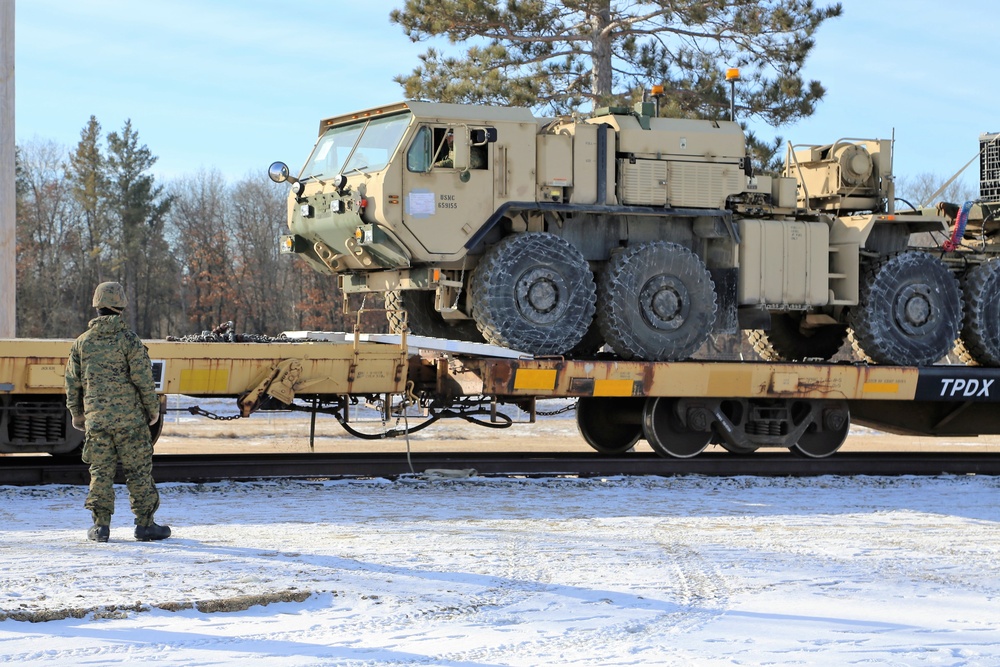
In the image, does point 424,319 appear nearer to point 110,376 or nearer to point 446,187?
point 446,187

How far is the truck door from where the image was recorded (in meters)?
12.1

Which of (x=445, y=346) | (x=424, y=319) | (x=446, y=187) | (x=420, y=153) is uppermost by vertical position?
(x=420, y=153)

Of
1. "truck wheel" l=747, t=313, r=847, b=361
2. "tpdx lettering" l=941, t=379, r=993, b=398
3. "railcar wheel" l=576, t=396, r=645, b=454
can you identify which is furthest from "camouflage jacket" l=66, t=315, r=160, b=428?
"truck wheel" l=747, t=313, r=847, b=361

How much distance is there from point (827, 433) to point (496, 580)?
26.5 feet

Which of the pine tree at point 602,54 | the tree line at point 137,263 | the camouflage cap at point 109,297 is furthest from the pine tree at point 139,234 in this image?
the camouflage cap at point 109,297

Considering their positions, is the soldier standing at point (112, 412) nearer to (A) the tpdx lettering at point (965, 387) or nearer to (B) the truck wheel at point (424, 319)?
(B) the truck wheel at point (424, 319)

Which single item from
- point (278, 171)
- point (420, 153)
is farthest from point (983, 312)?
point (278, 171)

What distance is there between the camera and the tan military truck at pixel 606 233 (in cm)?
1227

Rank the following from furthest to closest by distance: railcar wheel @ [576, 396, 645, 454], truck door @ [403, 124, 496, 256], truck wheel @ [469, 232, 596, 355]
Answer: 1. railcar wheel @ [576, 396, 645, 454]
2. truck wheel @ [469, 232, 596, 355]
3. truck door @ [403, 124, 496, 256]

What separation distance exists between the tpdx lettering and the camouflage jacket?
9.10 metres

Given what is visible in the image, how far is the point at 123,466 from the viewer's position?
845cm

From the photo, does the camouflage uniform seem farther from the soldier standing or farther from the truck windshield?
the truck windshield

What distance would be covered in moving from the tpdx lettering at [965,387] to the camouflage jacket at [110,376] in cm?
910

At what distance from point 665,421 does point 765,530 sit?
4.03 metres
